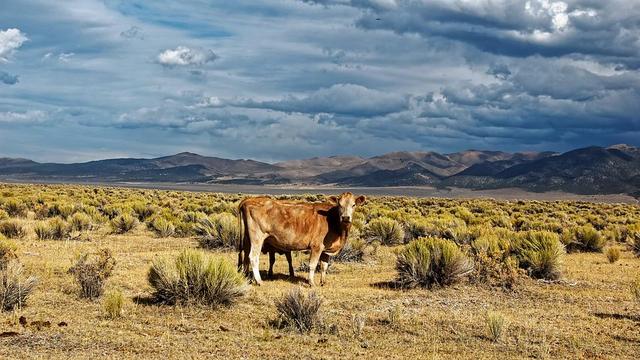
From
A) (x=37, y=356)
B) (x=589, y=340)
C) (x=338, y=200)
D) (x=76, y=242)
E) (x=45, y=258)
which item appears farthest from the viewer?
(x=76, y=242)

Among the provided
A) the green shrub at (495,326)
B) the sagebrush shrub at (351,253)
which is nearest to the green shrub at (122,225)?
the sagebrush shrub at (351,253)

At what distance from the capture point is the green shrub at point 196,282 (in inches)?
465

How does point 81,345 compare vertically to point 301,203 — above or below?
below

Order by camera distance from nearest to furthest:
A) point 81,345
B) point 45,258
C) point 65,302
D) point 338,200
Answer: point 81,345 → point 65,302 → point 338,200 → point 45,258

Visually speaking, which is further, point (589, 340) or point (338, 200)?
point (338, 200)

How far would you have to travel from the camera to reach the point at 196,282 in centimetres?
1188

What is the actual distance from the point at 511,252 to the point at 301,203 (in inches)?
246

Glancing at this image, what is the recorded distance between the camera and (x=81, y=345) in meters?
9.07

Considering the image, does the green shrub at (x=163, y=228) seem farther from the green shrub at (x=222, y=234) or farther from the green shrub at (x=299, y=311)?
the green shrub at (x=299, y=311)

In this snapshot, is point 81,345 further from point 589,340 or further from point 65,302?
point 589,340

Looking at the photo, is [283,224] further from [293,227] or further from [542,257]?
[542,257]

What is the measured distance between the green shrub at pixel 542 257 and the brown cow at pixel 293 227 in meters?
4.63

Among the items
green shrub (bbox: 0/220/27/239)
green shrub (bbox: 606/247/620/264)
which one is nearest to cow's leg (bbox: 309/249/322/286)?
green shrub (bbox: 606/247/620/264)

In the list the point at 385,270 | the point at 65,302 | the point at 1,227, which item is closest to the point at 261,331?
the point at 65,302
